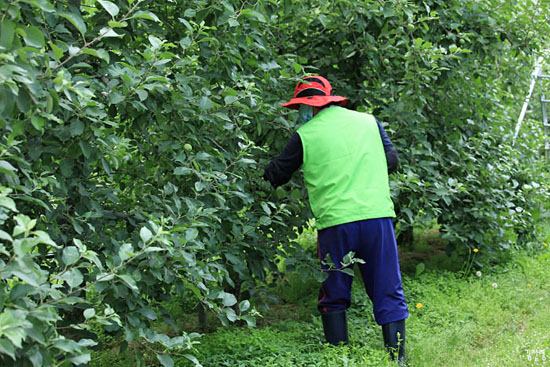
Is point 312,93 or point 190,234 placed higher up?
point 312,93

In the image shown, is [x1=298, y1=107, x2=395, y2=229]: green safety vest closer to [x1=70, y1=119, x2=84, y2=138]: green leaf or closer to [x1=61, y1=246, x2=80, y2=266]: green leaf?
[x1=70, y1=119, x2=84, y2=138]: green leaf

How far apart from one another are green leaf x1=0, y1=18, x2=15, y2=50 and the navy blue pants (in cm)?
241

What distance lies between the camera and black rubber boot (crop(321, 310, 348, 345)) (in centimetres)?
406

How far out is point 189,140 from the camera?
3.49 m

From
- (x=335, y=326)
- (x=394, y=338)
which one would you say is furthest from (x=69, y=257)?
(x=394, y=338)

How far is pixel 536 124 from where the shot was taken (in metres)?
7.58

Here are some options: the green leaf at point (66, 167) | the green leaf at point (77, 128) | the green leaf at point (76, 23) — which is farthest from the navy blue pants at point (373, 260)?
the green leaf at point (76, 23)

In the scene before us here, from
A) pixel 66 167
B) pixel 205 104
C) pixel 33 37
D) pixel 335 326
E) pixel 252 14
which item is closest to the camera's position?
pixel 33 37

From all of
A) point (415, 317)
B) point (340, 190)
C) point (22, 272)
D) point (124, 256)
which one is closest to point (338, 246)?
point (340, 190)

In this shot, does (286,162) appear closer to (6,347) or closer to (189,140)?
(189,140)

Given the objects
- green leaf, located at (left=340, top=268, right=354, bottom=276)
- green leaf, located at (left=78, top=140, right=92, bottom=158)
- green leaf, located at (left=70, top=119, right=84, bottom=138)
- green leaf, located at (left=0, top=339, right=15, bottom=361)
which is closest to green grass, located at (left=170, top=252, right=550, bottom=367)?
green leaf, located at (left=340, top=268, right=354, bottom=276)

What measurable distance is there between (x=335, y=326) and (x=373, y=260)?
49cm

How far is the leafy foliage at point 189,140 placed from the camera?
233cm

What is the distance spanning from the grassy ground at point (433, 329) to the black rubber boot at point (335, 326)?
7cm
